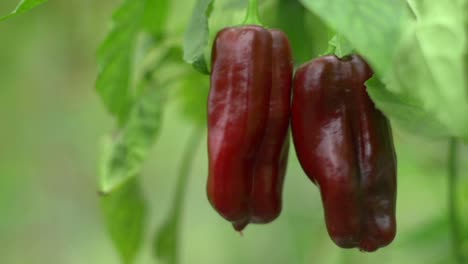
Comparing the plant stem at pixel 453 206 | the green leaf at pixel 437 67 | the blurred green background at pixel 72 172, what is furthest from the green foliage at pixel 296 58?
the blurred green background at pixel 72 172

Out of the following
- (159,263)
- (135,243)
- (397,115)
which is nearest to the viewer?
(397,115)

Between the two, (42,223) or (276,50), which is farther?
(42,223)

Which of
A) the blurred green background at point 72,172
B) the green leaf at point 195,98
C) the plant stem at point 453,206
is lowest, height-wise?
the blurred green background at point 72,172

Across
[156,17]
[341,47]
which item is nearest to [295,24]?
[156,17]

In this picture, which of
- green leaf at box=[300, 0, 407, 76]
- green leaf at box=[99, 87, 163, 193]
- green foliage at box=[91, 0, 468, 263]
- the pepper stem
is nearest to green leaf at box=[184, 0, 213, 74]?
green foliage at box=[91, 0, 468, 263]

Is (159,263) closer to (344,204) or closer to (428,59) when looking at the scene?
(344,204)

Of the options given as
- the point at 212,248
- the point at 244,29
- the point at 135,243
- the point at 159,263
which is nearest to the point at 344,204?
the point at 244,29

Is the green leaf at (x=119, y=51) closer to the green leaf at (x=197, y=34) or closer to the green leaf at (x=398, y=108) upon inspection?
the green leaf at (x=197, y=34)
